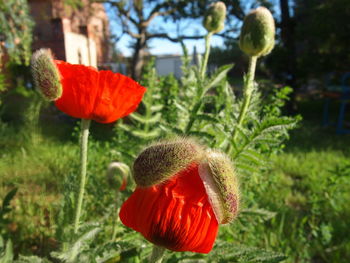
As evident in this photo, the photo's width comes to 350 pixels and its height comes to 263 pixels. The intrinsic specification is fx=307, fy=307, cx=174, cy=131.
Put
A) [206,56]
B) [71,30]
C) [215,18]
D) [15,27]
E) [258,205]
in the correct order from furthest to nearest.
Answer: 1. [71,30]
2. [15,27]
3. [258,205]
4. [215,18]
5. [206,56]

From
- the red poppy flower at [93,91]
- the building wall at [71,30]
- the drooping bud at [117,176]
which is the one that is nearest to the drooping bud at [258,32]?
the red poppy flower at [93,91]

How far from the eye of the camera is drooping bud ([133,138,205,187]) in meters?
0.34

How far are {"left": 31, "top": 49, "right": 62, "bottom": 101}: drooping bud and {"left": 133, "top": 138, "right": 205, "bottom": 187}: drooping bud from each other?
29 centimetres

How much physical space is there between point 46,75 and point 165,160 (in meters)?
0.34

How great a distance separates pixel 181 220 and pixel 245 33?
627 millimetres

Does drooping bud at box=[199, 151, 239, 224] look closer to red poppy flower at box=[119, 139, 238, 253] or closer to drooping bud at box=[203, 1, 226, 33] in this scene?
red poppy flower at box=[119, 139, 238, 253]

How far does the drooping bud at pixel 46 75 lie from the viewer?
56 cm

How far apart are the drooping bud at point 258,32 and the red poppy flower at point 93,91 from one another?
0.39 metres

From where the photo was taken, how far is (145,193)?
387 millimetres

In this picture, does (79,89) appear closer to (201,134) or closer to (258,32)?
(201,134)

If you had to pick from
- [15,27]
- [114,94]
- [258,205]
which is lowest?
[258,205]

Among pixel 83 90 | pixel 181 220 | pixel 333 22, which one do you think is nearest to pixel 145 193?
pixel 181 220

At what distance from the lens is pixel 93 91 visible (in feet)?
1.90

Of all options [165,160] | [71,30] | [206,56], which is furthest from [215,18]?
[71,30]
